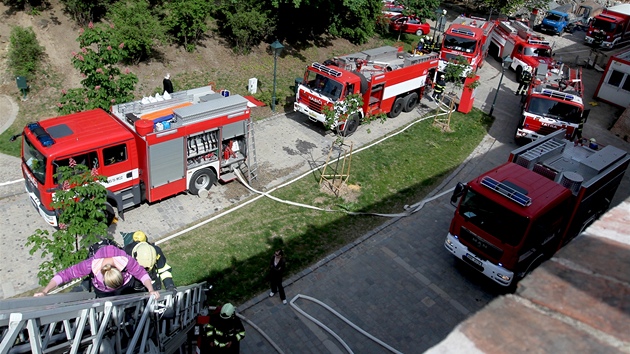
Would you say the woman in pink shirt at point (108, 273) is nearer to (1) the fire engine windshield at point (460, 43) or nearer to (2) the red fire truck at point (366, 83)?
(2) the red fire truck at point (366, 83)

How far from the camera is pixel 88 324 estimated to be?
178 inches

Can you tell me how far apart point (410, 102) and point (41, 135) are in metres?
13.6

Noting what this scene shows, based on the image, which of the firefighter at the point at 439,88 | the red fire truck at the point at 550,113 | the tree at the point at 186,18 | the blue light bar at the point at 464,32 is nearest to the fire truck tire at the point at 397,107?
the firefighter at the point at 439,88

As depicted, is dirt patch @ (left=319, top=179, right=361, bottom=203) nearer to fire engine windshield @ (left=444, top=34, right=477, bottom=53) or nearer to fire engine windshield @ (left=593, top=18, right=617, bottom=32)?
fire engine windshield @ (left=444, top=34, right=477, bottom=53)

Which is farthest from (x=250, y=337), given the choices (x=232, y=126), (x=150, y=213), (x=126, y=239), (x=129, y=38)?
(x=129, y=38)

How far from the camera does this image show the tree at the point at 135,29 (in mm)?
17594

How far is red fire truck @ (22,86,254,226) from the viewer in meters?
10.3

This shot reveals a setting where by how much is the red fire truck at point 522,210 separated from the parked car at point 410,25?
747 inches

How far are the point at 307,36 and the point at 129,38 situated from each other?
10.1 m

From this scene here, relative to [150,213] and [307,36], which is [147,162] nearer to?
[150,213]

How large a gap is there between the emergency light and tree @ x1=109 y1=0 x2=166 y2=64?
7571 mm

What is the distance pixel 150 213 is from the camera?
12086 mm

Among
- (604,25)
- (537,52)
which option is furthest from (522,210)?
(604,25)

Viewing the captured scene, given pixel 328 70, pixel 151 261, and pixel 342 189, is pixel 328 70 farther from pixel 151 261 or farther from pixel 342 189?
pixel 151 261
